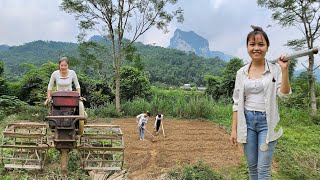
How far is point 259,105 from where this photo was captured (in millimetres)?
2922

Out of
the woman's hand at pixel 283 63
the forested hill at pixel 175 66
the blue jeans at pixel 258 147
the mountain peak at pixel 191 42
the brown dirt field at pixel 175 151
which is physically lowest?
the brown dirt field at pixel 175 151

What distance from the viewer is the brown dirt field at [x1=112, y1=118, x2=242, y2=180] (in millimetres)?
6599

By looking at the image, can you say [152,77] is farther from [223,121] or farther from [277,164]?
[277,164]

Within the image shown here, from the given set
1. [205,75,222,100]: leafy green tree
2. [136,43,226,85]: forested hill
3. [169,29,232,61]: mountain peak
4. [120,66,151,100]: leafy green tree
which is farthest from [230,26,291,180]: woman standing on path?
[169,29,232,61]: mountain peak

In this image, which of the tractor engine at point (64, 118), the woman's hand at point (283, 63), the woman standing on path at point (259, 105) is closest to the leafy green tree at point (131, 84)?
the tractor engine at point (64, 118)

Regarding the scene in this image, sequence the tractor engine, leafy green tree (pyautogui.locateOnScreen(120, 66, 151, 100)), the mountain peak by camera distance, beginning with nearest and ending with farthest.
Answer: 1. the tractor engine
2. leafy green tree (pyautogui.locateOnScreen(120, 66, 151, 100))
3. the mountain peak

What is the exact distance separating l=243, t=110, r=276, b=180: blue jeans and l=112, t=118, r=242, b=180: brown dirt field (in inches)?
116

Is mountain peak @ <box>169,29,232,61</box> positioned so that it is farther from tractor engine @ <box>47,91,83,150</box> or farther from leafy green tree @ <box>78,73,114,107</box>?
tractor engine @ <box>47,91,83,150</box>

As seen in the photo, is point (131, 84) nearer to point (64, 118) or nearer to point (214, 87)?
point (214, 87)

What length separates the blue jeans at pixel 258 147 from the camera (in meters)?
2.86

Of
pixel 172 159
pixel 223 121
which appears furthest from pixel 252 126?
pixel 223 121

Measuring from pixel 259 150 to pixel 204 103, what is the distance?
12.4 meters

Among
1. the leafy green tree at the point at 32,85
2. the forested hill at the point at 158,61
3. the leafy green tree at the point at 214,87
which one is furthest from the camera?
the forested hill at the point at 158,61

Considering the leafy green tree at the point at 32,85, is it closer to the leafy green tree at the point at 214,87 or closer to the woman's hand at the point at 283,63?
the leafy green tree at the point at 214,87
